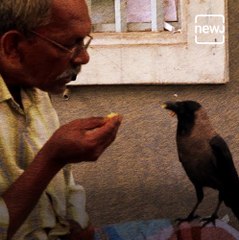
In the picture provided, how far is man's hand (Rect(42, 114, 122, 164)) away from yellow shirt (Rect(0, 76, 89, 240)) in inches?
7.5

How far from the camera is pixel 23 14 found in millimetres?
2420

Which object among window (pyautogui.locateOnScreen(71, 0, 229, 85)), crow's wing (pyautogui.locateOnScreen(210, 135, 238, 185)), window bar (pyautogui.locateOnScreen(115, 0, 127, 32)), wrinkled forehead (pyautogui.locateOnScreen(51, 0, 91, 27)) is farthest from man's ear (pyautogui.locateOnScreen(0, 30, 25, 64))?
window bar (pyautogui.locateOnScreen(115, 0, 127, 32))

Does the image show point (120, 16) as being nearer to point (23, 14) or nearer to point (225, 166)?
point (225, 166)

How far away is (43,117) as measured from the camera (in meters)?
2.75

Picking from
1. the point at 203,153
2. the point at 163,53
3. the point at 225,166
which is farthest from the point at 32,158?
the point at 163,53

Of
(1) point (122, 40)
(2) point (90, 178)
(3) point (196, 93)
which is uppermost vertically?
(1) point (122, 40)

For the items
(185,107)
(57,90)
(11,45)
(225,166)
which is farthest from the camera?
(225,166)

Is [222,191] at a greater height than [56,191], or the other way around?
[56,191]

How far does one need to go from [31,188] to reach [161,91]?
3.09m

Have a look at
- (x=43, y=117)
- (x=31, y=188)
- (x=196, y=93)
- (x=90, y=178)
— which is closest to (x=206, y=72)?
(x=196, y=93)

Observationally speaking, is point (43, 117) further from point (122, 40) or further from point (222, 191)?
point (122, 40)

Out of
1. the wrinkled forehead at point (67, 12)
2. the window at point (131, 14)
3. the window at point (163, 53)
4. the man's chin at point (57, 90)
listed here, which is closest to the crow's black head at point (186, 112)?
the window at point (163, 53)

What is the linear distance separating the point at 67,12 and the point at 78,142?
37cm

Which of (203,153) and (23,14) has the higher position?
(23,14)
